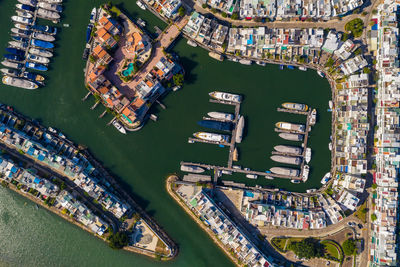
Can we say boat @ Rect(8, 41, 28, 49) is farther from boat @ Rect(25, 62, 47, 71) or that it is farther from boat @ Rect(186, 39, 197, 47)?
boat @ Rect(186, 39, 197, 47)

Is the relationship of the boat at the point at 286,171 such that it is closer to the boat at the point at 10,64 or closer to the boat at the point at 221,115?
the boat at the point at 221,115

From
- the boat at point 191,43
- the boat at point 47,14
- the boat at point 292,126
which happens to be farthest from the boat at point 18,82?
the boat at point 292,126

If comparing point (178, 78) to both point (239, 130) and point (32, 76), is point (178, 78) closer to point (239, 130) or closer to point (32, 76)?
point (239, 130)

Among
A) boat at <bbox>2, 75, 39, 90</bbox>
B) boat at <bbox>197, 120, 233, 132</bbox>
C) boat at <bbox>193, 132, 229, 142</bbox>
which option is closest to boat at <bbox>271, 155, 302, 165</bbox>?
boat at <bbox>193, 132, 229, 142</bbox>

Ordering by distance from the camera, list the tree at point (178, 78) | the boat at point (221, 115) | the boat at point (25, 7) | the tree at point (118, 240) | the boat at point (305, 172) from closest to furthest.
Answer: the tree at point (118, 240) < the tree at point (178, 78) < the boat at point (25, 7) < the boat at point (221, 115) < the boat at point (305, 172)

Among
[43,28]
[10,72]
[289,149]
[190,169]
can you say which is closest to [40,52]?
[43,28]

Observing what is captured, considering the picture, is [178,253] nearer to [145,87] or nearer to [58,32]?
[145,87]

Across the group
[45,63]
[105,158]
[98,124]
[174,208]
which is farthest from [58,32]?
[174,208]
